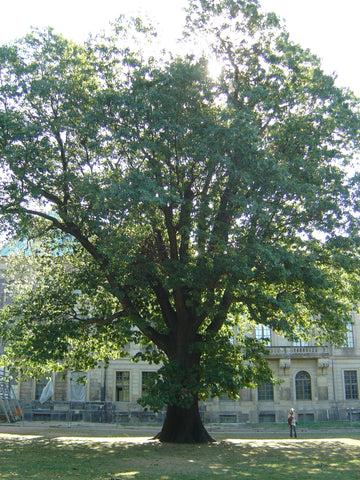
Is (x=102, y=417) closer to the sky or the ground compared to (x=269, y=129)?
closer to the ground

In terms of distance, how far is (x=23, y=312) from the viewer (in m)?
23.5

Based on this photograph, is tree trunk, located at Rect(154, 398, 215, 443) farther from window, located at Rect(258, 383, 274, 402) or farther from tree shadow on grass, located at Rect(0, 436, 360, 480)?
window, located at Rect(258, 383, 274, 402)

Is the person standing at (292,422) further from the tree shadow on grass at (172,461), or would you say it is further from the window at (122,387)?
the window at (122,387)

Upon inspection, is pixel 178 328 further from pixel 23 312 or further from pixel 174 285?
pixel 23 312

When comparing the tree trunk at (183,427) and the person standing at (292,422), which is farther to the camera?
the person standing at (292,422)

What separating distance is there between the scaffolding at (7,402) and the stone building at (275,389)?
712cm

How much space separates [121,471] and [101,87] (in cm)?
1315

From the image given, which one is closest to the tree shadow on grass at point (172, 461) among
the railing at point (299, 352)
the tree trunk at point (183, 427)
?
A: the tree trunk at point (183, 427)

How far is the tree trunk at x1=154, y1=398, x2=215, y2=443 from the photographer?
21.3m

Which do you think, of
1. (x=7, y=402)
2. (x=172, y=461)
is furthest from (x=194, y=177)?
(x=7, y=402)

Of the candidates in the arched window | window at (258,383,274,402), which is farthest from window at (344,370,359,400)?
window at (258,383,274,402)

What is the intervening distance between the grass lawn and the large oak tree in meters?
2.11

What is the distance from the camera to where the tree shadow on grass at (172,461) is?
13344mm

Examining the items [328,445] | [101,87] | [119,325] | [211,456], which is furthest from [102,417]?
[101,87]
